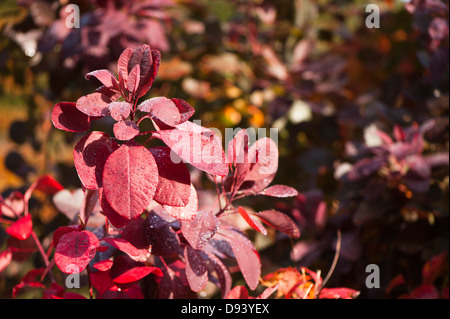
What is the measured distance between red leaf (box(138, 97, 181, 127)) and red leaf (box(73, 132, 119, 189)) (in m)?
0.08

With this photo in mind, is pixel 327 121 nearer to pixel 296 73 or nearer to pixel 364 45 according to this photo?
pixel 296 73

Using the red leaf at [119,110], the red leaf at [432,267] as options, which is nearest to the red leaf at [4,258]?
the red leaf at [119,110]

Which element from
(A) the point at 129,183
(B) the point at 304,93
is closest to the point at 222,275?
(A) the point at 129,183

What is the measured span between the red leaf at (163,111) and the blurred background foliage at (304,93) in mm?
443

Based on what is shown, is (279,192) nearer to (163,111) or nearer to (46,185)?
(163,111)

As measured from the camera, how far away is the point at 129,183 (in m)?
0.63

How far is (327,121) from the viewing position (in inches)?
67.6

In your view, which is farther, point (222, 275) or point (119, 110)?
point (222, 275)

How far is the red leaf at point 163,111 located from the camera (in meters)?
0.64

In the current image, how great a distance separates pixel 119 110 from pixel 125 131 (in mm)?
32

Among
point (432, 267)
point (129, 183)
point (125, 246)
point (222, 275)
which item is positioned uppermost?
point (129, 183)

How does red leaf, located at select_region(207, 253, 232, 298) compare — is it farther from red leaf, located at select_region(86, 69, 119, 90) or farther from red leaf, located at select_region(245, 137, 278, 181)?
red leaf, located at select_region(86, 69, 119, 90)

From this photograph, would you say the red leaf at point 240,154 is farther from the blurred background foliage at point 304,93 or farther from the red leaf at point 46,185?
the red leaf at point 46,185

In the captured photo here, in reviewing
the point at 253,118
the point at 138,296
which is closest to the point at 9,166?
the point at 253,118
